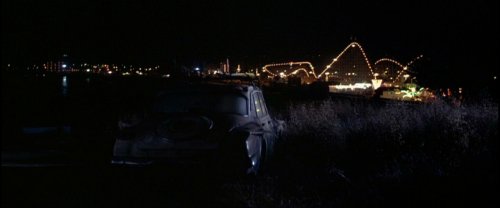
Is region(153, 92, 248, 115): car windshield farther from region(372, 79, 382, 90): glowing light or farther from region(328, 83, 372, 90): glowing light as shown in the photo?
region(328, 83, 372, 90): glowing light

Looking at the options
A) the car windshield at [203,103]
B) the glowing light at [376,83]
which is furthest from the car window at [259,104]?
the glowing light at [376,83]

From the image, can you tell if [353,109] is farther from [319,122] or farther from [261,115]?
[261,115]

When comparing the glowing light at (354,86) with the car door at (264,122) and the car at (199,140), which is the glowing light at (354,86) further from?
the car at (199,140)

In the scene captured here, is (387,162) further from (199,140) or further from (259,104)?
(199,140)

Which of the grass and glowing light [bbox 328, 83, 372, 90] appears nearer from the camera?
the grass

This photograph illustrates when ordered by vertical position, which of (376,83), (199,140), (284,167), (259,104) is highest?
(376,83)

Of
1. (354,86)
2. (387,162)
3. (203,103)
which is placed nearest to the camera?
(387,162)

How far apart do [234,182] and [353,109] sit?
24.1ft

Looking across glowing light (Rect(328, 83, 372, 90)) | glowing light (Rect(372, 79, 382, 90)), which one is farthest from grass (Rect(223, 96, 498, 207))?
glowing light (Rect(328, 83, 372, 90))

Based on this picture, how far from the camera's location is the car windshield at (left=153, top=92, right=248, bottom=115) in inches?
358

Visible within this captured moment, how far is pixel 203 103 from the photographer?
9.41 meters

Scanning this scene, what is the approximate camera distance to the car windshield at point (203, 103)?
29.9ft

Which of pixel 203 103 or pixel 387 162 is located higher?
pixel 203 103

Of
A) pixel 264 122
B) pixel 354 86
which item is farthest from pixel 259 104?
pixel 354 86
